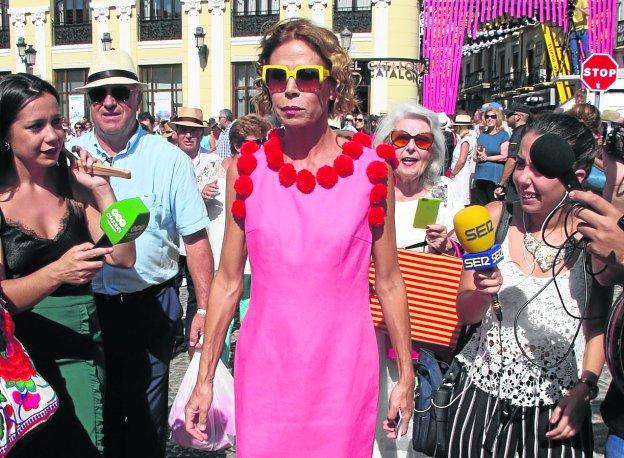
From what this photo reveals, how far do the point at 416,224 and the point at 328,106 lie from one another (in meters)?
1.10

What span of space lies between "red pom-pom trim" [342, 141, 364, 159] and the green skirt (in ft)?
4.03

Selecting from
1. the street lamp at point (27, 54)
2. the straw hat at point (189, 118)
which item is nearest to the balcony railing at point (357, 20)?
the street lamp at point (27, 54)

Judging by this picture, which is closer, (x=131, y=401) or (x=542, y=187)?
(x=542, y=187)

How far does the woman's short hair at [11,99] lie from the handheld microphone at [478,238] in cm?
169

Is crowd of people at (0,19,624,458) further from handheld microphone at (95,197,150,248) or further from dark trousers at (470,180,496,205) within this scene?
dark trousers at (470,180,496,205)

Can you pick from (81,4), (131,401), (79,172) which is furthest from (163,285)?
(81,4)

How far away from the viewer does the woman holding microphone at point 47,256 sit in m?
2.92

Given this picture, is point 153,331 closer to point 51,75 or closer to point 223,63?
point 223,63

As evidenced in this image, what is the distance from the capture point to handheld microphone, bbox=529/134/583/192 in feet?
7.81

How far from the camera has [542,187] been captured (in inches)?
103

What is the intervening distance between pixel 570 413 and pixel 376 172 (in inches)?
39.9

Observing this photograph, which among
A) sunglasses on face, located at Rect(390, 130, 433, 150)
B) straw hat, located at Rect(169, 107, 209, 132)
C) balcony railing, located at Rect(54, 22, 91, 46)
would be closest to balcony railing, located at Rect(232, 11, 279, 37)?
balcony railing, located at Rect(54, 22, 91, 46)

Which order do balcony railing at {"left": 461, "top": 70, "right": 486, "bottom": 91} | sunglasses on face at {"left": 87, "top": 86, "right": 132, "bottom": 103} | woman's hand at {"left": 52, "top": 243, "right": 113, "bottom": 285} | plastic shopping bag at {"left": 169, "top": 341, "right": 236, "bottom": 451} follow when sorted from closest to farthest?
woman's hand at {"left": 52, "top": 243, "right": 113, "bottom": 285} → sunglasses on face at {"left": 87, "top": 86, "right": 132, "bottom": 103} → plastic shopping bag at {"left": 169, "top": 341, "right": 236, "bottom": 451} → balcony railing at {"left": 461, "top": 70, "right": 486, "bottom": 91}

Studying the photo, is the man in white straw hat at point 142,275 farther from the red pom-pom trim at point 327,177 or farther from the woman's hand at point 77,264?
the red pom-pom trim at point 327,177
